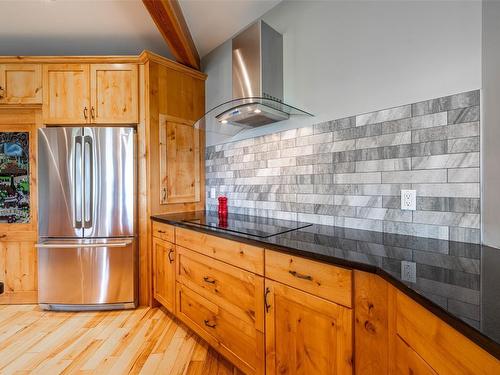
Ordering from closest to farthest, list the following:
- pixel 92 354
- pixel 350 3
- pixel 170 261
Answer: pixel 350 3 < pixel 92 354 < pixel 170 261

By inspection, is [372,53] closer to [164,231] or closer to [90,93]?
[164,231]

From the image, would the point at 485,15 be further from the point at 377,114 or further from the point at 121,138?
the point at 121,138

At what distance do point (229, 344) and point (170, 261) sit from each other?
86 cm

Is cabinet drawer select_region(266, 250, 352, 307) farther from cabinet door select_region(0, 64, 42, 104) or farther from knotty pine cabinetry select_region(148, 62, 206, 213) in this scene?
cabinet door select_region(0, 64, 42, 104)

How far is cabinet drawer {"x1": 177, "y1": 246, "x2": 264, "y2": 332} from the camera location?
1408 mm

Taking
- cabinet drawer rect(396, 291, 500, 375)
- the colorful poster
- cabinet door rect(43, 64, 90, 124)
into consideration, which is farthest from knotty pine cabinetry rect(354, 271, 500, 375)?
the colorful poster

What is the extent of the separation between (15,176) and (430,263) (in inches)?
141

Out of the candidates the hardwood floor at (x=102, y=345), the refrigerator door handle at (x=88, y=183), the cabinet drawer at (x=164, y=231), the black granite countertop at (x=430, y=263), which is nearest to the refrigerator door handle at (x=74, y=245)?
the refrigerator door handle at (x=88, y=183)

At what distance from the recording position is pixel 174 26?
6.83ft

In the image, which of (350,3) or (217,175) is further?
(217,175)

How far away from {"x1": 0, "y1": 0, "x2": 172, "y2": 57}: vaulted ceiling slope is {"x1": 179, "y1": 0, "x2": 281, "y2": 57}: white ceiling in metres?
0.38

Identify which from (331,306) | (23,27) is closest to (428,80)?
(331,306)

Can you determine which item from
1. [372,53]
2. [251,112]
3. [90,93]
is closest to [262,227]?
[251,112]

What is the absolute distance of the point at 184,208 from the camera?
2.78m
